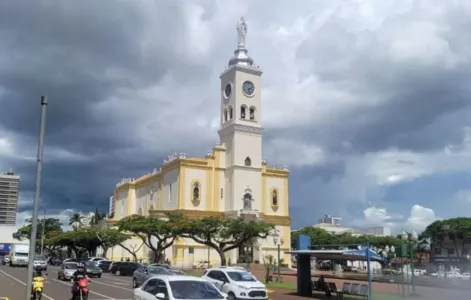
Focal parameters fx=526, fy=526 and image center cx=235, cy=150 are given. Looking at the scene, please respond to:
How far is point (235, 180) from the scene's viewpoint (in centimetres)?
7269

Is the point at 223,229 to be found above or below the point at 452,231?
below

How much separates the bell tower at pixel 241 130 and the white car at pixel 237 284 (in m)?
47.1

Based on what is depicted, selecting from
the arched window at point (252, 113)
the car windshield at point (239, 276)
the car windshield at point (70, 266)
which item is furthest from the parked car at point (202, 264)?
the car windshield at point (239, 276)

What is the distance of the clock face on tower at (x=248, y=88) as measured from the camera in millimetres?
75588

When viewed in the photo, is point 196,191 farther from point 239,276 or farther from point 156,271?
point 239,276

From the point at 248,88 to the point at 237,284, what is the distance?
179 feet

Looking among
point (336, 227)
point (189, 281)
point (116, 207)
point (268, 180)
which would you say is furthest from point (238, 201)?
point (336, 227)

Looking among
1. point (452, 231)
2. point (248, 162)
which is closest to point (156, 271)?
point (248, 162)

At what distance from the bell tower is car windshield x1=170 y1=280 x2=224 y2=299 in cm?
5891

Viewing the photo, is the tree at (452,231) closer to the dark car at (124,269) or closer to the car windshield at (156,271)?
the dark car at (124,269)

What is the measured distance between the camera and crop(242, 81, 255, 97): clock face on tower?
75.6m

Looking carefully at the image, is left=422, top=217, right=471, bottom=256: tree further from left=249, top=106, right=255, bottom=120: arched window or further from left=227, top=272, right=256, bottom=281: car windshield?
left=227, top=272, right=256, bottom=281: car windshield

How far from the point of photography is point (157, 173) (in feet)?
271

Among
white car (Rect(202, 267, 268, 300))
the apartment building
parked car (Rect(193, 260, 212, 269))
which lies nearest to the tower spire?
parked car (Rect(193, 260, 212, 269))
